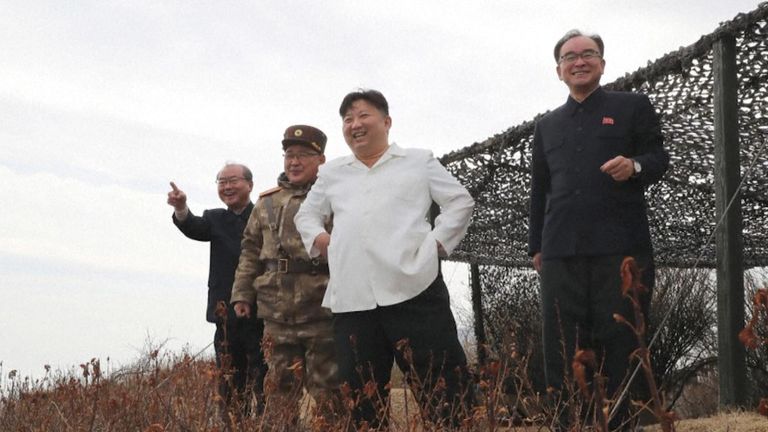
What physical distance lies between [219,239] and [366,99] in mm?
2069

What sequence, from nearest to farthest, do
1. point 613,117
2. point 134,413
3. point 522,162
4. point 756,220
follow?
1. point 613,117
2. point 134,413
3. point 522,162
4. point 756,220

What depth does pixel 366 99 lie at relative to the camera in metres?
3.71

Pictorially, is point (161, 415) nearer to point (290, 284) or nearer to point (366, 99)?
point (290, 284)

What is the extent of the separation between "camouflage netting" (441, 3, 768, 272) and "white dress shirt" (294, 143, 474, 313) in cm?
113

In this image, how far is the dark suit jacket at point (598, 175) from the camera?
11.6 ft

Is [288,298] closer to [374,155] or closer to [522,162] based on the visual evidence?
[374,155]

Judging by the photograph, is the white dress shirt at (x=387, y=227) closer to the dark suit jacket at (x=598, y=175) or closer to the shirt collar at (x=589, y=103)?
the dark suit jacket at (x=598, y=175)

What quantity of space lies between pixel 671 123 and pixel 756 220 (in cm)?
230

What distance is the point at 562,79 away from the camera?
377 centimetres

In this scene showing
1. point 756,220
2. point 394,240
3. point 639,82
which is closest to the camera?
point 394,240

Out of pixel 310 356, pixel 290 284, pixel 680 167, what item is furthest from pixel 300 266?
pixel 680 167

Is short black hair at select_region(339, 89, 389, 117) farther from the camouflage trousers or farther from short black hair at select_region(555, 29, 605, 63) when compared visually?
the camouflage trousers

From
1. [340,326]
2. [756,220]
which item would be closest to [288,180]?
[340,326]

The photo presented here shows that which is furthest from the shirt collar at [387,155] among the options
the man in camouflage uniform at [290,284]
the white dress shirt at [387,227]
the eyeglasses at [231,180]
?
the eyeglasses at [231,180]
